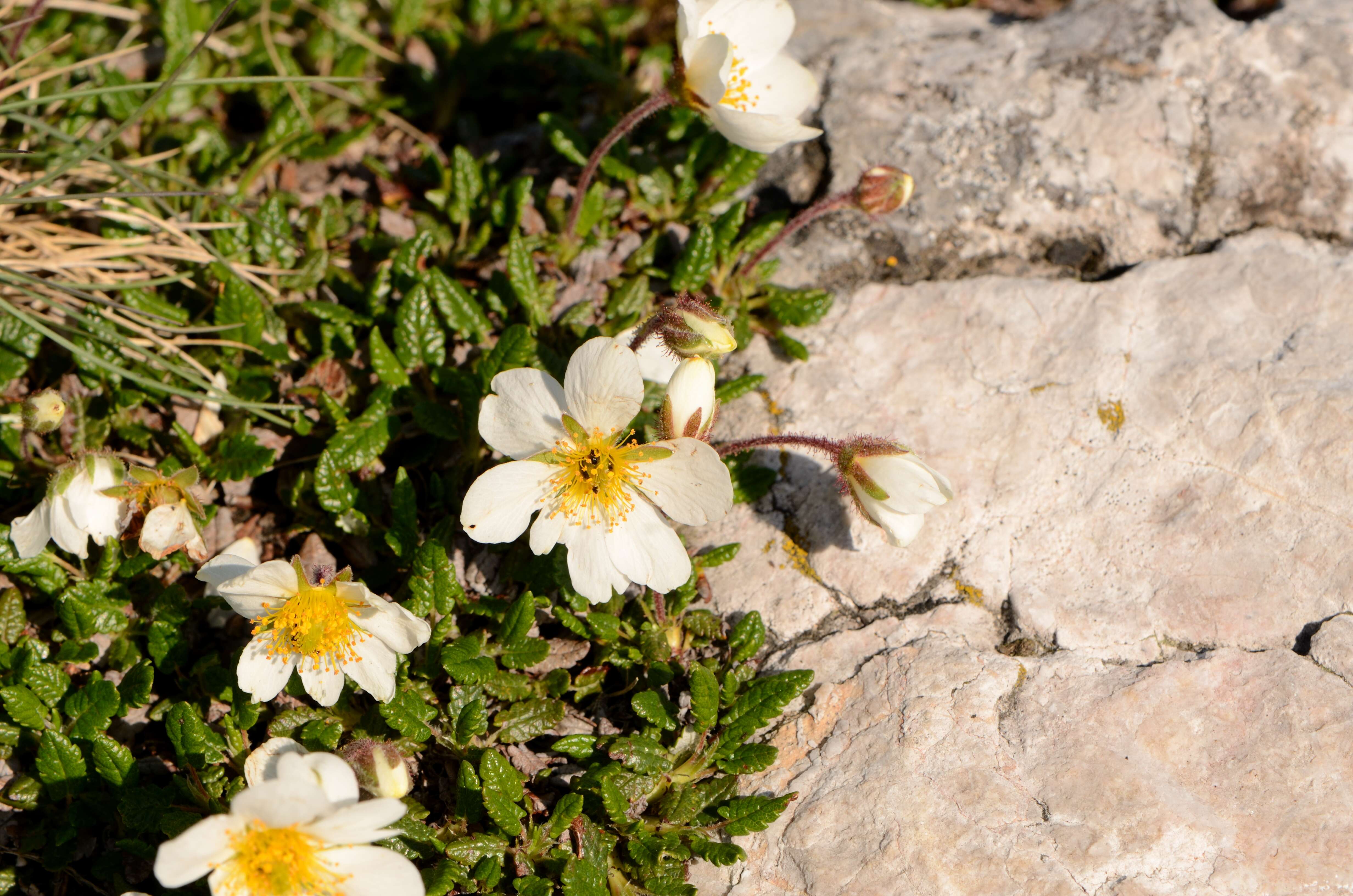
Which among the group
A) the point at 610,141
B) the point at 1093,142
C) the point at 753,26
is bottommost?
the point at 1093,142

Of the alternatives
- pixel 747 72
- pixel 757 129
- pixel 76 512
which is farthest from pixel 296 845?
pixel 747 72

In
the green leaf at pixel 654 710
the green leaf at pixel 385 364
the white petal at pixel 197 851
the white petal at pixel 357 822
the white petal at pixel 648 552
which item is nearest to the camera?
the white petal at pixel 197 851

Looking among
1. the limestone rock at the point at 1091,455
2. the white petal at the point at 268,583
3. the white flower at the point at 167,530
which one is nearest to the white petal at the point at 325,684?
the white petal at the point at 268,583

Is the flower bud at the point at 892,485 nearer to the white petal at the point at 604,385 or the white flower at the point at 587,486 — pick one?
the white flower at the point at 587,486

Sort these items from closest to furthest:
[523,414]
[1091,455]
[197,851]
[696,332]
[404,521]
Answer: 1. [197,851]
2. [523,414]
3. [696,332]
4. [404,521]
5. [1091,455]

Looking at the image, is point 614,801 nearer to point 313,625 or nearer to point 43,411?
point 313,625
